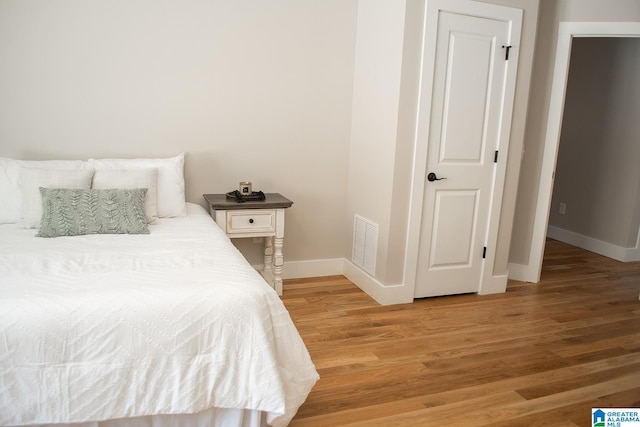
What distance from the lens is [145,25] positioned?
126 inches

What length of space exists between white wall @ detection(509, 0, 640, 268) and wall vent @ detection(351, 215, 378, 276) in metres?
1.41

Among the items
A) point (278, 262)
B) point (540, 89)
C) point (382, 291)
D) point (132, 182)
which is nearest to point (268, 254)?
point (278, 262)

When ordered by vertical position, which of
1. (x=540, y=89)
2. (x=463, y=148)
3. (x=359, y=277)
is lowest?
(x=359, y=277)

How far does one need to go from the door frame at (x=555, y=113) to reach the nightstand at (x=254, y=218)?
2211 mm

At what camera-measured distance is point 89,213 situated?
102 inches

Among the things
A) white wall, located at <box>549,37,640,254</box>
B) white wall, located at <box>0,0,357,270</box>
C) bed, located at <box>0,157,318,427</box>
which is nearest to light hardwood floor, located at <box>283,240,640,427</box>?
bed, located at <box>0,157,318,427</box>

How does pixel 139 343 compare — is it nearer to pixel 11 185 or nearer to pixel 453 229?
pixel 11 185

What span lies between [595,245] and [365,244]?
9.86 feet

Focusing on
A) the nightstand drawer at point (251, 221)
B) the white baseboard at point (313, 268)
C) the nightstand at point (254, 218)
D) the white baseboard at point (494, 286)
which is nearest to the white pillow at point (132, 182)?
the nightstand at point (254, 218)

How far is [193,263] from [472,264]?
240 cm

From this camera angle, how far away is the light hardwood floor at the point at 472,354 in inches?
88.5

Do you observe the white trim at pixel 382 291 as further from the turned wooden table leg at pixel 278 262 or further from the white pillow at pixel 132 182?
the white pillow at pixel 132 182

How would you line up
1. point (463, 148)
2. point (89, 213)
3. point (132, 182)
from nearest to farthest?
point (89, 213), point (132, 182), point (463, 148)

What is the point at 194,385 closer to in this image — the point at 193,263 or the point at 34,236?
the point at 193,263
